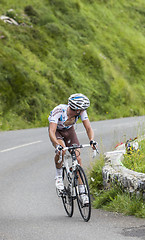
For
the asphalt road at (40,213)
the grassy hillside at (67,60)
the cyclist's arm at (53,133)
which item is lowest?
the grassy hillside at (67,60)

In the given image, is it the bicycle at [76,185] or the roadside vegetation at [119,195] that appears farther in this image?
the roadside vegetation at [119,195]

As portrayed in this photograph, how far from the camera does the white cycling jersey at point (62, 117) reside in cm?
730

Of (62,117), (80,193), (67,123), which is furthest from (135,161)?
(80,193)

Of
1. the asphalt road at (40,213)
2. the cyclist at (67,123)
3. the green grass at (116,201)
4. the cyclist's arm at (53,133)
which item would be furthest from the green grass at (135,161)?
the cyclist's arm at (53,133)

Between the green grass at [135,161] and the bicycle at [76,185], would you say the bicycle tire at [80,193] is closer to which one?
the bicycle at [76,185]

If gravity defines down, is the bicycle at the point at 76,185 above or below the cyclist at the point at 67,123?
below

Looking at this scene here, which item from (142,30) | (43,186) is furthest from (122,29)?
(43,186)

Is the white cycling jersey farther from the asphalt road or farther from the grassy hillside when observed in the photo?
the grassy hillside

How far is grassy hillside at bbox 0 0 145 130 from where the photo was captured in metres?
25.6

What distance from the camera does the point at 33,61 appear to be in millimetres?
30062

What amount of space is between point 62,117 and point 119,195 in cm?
159

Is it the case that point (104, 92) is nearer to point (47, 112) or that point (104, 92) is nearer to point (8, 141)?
point (47, 112)

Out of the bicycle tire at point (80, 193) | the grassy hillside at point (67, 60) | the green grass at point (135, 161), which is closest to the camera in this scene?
the bicycle tire at point (80, 193)

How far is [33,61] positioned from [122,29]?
19.4 metres
